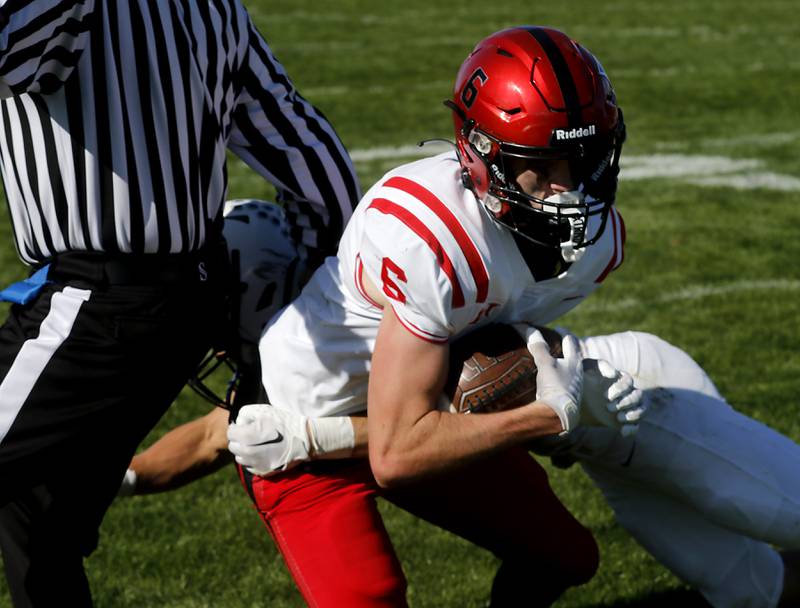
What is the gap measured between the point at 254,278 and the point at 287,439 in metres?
0.59

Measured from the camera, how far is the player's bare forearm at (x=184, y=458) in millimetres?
3635

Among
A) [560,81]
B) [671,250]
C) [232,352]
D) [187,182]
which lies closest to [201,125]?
[187,182]

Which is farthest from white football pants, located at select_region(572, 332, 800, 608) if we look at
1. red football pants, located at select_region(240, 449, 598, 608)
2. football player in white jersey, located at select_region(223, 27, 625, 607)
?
football player in white jersey, located at select_region(223, 27, 625, 607)

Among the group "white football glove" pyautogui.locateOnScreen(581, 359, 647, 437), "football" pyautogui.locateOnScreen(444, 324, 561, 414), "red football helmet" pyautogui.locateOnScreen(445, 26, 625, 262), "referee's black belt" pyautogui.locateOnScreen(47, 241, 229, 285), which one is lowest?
"white football glove" pyautogui.locateOnScreen(581, 359, 647, 437)

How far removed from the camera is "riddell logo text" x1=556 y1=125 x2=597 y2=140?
266cm

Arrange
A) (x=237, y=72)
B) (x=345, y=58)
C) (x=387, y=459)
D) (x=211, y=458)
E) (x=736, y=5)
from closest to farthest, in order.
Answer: (x=387, y=459)
(x=237, y=72)
(x=211, y=458)
(x=345, y=58)
(x=736, y=5)

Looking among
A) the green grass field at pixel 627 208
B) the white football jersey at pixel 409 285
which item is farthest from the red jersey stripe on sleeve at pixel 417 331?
the green grass field at pixel 627 208

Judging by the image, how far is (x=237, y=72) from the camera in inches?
124

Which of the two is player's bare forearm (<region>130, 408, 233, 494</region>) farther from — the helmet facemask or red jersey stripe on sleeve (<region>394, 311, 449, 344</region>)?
the helmet facemask

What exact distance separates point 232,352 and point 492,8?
11.2m

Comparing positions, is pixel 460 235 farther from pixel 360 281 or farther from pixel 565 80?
pixel 565 80

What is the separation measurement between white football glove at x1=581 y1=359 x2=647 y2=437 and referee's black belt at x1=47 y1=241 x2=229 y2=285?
93cm

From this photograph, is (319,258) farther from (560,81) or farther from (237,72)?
(560,81)

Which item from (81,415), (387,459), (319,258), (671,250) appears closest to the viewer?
(387,459)
